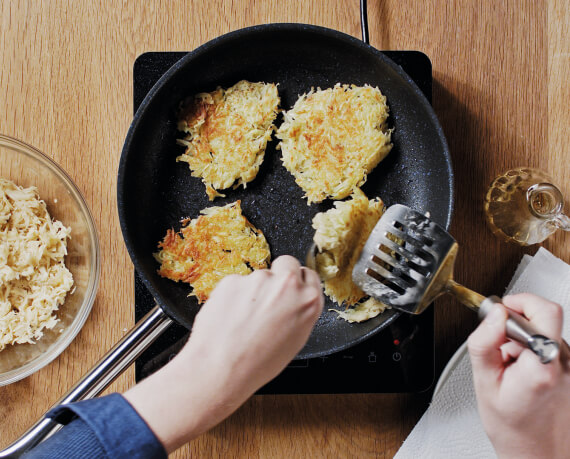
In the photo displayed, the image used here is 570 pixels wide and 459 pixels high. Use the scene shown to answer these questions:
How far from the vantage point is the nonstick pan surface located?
106 centimetres

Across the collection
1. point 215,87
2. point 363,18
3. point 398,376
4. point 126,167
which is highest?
point 363,18

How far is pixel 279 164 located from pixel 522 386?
661 millimetres

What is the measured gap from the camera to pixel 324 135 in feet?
3.61

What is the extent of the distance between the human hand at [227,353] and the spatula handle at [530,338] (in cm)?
28

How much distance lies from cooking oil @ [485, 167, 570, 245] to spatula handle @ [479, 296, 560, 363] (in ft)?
1.33

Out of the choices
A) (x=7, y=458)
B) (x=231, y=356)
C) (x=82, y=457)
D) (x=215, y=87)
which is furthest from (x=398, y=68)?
(x=7, y=458)

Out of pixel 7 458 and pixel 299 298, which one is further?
pixel 7 458

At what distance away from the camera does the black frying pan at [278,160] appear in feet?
3.44

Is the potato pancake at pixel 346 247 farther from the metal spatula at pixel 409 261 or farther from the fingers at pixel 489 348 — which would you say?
the fingers at pixel 489 348

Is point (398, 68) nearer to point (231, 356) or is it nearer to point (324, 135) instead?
point (324, 135)

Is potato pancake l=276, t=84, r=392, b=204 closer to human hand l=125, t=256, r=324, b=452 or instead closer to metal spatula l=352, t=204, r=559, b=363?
metal spatula l=352, t=204, r=559, b=363

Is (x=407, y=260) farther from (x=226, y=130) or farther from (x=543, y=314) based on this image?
(x=226, y=130)

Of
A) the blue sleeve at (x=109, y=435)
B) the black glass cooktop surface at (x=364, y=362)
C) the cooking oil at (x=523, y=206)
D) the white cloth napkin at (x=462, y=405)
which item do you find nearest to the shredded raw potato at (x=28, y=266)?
the black glass cooktop surface at (x=364, y=362)

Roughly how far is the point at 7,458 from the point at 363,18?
109 centimetres
